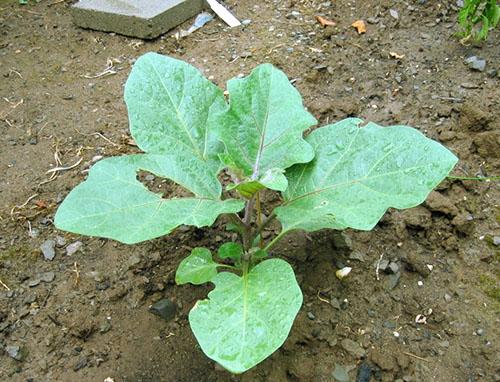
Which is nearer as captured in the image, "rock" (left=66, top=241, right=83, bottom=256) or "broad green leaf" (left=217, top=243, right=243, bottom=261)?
"broad green leaf" (left=217, top=243, right=243, bottom=261)

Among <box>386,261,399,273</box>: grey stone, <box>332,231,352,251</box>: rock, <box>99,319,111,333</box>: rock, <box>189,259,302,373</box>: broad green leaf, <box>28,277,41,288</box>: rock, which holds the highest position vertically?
<box>189,259,302,373</box>: broad green leaf

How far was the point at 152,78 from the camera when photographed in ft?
5.32

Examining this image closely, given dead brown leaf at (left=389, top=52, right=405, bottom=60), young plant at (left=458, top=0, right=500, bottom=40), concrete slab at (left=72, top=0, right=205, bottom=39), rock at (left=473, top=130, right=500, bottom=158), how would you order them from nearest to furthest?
rock at (left=473, top=130, right=500, bottom=158)
young plant at (left=458, top=0, right=500, bottom=40)
dead brown leaf at (left=389, top=52, right=405, bottom=60)
concrete slab at (left=72, top=0, right=205, bottom=39)

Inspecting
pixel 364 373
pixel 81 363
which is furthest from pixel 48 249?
pixel 364 373

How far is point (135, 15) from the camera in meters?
2.78

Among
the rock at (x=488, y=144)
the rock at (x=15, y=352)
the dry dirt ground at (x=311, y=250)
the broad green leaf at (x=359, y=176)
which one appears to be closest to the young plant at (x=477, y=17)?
the dry dirt ground at (x=311, y=250)

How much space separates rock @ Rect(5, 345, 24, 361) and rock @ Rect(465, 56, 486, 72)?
6.59ft

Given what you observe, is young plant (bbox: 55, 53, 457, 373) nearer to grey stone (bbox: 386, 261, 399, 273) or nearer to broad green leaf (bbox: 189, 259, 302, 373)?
broad green leaf (bbox: 189, 259, 302, 373)

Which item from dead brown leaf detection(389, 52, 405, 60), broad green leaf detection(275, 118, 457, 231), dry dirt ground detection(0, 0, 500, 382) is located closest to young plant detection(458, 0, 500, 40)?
dry dirt ground detection(0, 0, 500, 382)

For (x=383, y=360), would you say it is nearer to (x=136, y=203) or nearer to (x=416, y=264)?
(x=416, y=264)

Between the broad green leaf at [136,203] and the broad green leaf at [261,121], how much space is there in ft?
0.38

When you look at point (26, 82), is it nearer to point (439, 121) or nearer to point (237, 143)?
point (237, 143)

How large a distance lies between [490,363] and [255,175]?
0.82 m

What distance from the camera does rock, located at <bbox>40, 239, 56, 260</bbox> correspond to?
1.79 m
